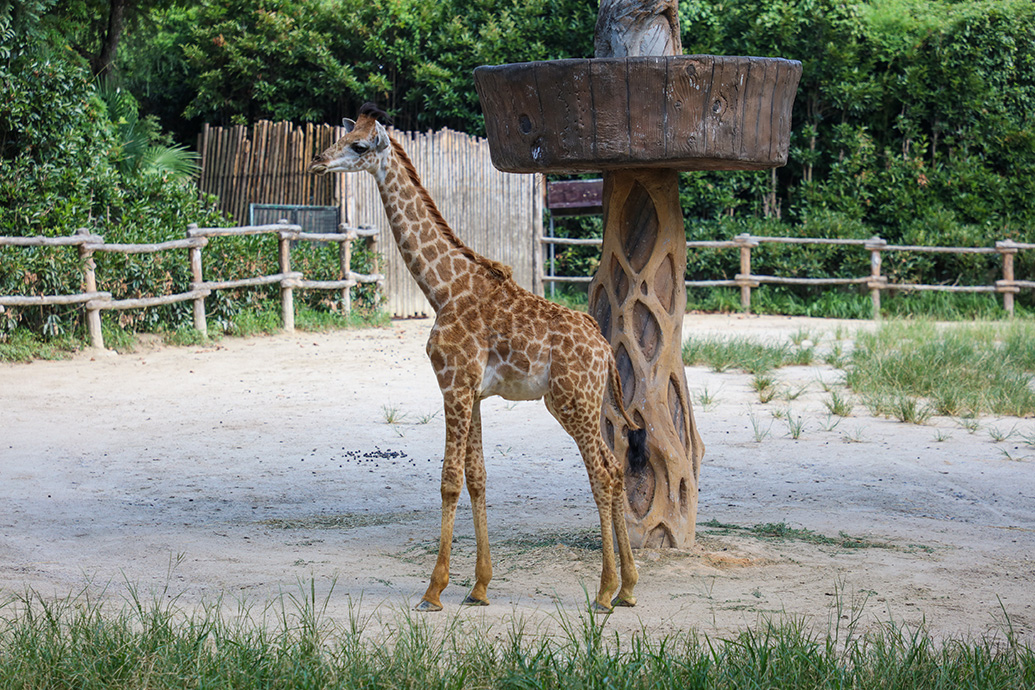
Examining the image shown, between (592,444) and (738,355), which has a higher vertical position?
(592,444)

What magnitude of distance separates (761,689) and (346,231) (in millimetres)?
12253

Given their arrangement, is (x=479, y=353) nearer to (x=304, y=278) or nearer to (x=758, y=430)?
(x=758, y=430)

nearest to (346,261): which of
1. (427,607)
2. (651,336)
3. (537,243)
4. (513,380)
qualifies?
(537,243)

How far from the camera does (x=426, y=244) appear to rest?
4.45m

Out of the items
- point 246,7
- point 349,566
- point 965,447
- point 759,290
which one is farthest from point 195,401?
point 246,7

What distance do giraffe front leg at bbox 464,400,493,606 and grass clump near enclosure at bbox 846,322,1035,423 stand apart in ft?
16.9

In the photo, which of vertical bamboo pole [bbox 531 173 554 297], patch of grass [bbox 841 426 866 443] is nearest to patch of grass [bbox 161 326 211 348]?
vertical bamboo pole [bbox 531 173 554 297]

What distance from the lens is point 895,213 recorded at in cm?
1719

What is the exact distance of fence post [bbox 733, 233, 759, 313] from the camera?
16.6m

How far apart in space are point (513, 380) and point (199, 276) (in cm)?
917

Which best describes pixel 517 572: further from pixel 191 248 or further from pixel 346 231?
pixel 346 231

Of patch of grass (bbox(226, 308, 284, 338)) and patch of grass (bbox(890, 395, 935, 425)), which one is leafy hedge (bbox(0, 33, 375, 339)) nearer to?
patch of grass (bbox(226, 308, 284, 338))

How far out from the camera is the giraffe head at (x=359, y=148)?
4.38m

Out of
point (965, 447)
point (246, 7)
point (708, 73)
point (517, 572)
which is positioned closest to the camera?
point (708, 73)
